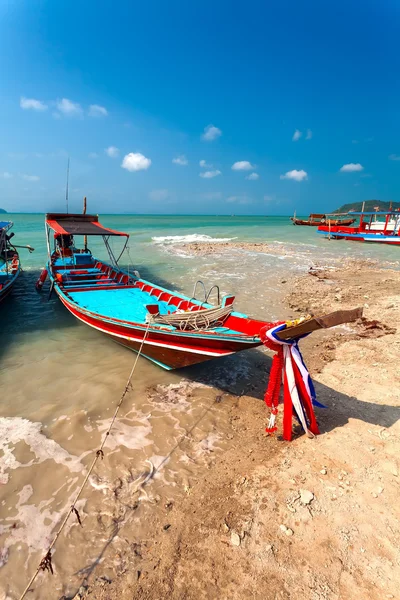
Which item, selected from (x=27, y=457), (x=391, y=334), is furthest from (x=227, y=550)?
(x=391, y=334)

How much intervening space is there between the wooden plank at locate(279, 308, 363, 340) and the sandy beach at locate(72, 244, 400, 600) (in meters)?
1.96

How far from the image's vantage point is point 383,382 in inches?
247

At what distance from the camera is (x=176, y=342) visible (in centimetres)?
625

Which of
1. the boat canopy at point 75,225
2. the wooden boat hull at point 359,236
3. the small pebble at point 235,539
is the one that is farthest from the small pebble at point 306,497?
the wooden boat hull at point 359,236

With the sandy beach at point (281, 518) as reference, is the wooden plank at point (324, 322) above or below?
above

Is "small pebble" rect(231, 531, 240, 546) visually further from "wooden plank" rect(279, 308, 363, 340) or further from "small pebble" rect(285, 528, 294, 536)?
"wooden plank" rect(279, 308, 363, 340)

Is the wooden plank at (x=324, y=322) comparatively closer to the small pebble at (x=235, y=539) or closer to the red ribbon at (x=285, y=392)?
the red ribbon at (x=285, y=392)

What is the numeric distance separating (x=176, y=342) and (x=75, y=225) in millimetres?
8891

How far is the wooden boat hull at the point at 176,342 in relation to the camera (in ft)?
17.9

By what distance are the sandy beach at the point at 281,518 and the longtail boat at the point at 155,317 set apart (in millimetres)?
1542

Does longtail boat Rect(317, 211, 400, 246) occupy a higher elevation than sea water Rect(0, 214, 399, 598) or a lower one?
higher

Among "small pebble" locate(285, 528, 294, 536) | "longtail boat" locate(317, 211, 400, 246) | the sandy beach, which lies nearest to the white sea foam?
the sandy beach

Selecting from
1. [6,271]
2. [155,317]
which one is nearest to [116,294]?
[155,317]

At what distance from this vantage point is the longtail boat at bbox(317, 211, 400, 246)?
117 ft
